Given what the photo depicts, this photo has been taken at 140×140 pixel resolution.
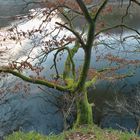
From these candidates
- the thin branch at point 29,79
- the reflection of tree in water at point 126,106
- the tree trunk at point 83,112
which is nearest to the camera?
the thin branch at point 29,79

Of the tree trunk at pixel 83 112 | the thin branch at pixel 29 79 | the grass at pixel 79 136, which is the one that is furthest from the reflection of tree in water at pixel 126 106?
the grass at pixel 79 136

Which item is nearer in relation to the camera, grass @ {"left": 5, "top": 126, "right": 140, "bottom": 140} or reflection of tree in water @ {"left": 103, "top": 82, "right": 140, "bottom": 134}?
grass @ {"left": 5, "top": 126, "right": 140, "bottom": 140}

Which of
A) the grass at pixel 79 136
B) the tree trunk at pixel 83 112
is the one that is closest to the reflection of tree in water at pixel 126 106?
the tree trunk at pixel 83 112

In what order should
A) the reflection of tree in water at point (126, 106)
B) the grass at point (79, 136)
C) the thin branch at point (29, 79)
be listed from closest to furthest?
the grass at point (79, 136) → the thin branch at point (29, 79) → the reflection of tree in water at point (126, 106)

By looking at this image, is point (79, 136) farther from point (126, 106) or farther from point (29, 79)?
point (126, 106)

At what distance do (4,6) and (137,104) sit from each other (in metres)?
25.5

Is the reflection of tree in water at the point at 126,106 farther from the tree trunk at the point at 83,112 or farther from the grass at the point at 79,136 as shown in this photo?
the grass at the point at 79,136

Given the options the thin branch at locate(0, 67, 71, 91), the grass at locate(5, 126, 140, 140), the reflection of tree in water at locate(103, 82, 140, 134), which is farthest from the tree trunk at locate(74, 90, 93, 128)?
the grass at locate(5, 126, 140, 140)

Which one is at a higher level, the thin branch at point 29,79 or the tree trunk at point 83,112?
the thin branch at point 29,79

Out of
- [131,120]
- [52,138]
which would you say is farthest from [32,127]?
[52,138]

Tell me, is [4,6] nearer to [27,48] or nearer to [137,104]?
[27,48]

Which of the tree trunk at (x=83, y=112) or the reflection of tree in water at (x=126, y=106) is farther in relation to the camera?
the reflection of tree in water at (x=126, y=106)

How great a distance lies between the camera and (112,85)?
22.0 meters

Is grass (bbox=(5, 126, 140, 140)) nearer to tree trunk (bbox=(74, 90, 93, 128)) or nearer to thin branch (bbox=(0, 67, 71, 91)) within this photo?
thin branch (bbox=(0, 67, 71, 91))
